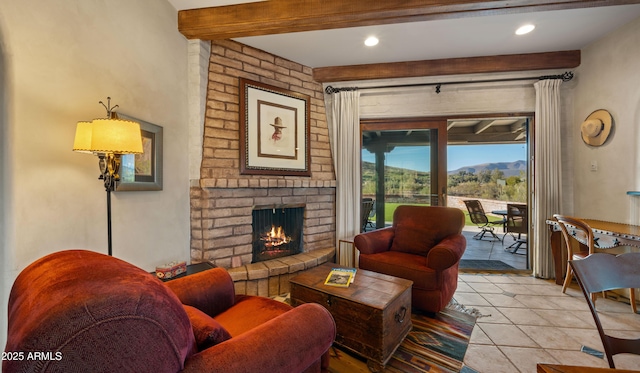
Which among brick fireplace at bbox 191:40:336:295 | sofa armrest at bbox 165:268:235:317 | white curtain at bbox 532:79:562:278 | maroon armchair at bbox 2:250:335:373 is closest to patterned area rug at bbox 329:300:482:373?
sofa armrest at bbox 165:268:235:317

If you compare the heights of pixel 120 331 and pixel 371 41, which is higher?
pixel 371 41

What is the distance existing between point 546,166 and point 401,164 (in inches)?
63.6

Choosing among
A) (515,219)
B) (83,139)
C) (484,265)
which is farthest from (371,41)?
(515,219)

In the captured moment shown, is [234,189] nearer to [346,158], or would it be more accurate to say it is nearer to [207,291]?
[207,291]

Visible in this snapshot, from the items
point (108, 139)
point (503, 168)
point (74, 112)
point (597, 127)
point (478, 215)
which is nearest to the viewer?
point (108, 139)

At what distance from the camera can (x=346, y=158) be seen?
353 centimetres

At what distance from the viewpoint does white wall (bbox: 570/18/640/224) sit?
2.54 m

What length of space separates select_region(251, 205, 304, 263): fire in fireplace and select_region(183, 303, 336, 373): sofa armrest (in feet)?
6.49

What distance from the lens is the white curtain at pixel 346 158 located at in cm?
351

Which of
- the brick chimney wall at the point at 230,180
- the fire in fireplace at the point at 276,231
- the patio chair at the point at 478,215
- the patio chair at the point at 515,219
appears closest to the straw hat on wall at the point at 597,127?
the patio chair at the point at 515,219

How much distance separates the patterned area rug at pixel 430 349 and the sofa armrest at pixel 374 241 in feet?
2.23

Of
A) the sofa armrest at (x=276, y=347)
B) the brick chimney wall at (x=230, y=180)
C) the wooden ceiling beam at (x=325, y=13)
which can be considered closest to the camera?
the sofa armrest at (x=276, y=347)

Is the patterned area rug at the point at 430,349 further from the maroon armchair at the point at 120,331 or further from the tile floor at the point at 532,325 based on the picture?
the maroon armchair at the point at 120,331

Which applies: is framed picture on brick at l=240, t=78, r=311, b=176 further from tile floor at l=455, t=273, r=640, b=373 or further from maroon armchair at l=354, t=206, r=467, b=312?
tile floor at l=455, t=273, r=640, b=373
